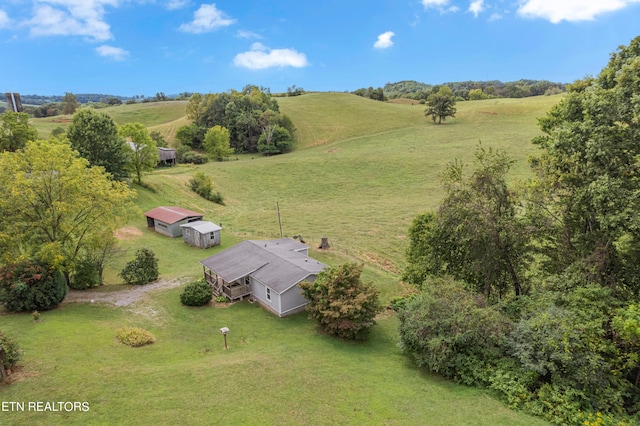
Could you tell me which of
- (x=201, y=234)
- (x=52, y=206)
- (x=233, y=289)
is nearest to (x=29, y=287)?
(x=52, y=206)

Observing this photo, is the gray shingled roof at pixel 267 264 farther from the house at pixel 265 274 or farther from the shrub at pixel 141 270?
the shrub at pixel 141 270

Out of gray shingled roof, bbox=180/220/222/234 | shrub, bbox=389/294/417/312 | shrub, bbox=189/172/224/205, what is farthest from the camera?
shrub, bbox=189/172/224/205

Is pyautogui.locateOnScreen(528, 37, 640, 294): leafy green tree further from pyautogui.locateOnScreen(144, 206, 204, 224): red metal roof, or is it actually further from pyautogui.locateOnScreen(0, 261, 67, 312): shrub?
pyautogui.locateOnScreen(144, 206, 204, 224): red metal roof

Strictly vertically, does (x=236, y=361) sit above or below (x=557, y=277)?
below

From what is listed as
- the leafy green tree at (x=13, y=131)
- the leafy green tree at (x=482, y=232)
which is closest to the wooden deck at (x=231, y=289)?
the leafy green tree at (x=482, y=232)

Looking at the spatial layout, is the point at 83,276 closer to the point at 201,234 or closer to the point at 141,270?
the point at 141,270

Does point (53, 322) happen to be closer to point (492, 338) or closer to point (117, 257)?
point (117, 257)

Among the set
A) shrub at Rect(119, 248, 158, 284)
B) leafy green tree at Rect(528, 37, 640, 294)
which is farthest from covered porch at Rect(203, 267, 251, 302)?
leafy green tree at Rect(528, 37, 640, 294)
